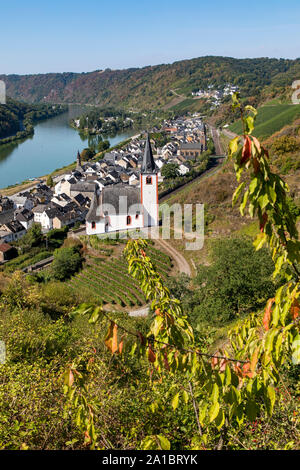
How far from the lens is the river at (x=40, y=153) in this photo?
60906 mm

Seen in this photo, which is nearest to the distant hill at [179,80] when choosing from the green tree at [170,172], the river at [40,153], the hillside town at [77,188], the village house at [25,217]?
the river at [40,153]

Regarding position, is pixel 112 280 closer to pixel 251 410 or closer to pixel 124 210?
pixel 124 210

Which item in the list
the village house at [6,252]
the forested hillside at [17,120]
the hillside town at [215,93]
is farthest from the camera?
the hillside town at [215,93]

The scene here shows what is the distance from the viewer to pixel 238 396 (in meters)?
2.41

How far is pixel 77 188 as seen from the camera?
47.7 metres

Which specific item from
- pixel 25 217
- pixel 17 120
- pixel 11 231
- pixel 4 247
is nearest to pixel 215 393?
pixel 4 247

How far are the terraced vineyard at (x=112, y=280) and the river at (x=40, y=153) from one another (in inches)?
1422

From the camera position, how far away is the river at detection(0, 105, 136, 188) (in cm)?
6091

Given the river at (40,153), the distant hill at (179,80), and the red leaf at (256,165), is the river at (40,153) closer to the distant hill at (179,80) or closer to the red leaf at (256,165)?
the distant hill at (179,80)

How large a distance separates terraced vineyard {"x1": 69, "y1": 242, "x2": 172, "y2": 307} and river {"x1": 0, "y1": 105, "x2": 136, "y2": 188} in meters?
36.1

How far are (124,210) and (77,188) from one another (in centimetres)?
2177

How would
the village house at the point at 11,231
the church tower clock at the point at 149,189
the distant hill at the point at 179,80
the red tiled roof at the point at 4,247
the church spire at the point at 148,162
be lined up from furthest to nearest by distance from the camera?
the distant hill at the point at 179,80 < the village house at the point at 11,231 < the red tiled roof at the point at 4,247 < the church tower clock at the point at 149,189 < the church spire at the point at 148,162

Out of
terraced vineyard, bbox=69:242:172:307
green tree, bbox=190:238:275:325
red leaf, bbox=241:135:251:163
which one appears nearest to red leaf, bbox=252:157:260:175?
red leaf, bbox=241:135:251:163

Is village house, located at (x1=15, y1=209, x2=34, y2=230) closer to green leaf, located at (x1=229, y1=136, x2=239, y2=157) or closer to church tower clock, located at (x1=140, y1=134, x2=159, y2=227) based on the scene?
church tower clock, located at (x1=140, y1=134, x2=159, y2=227)
